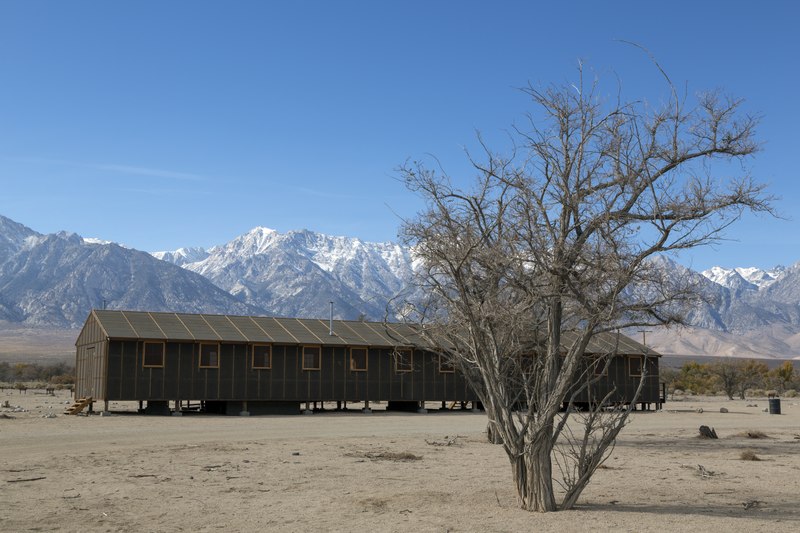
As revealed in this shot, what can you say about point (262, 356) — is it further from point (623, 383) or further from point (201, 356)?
point (623, 383)

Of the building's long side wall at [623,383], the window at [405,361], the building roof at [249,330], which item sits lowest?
the building's long side wall at [623,383]

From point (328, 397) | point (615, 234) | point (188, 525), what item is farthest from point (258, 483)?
point (328, 397)

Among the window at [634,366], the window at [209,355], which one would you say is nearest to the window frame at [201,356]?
the window at [209,355]

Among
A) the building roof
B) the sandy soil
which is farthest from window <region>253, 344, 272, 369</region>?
the sandy soil

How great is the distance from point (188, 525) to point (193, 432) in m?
16.0

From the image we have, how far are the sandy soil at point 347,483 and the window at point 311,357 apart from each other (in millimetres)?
11051

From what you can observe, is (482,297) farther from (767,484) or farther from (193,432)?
(193,432)

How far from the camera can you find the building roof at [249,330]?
36812mm

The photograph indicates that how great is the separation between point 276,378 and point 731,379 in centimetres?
4544

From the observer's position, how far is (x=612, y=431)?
11391mm

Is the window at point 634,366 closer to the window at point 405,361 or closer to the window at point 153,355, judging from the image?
the window at point 405,361

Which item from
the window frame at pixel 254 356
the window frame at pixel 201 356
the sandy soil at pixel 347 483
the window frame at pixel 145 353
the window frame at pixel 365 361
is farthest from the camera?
the window frame at pixel 365 361

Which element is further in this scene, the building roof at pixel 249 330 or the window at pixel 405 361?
the window at pixel 405 361

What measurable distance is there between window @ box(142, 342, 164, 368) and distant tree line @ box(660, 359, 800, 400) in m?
46.5
